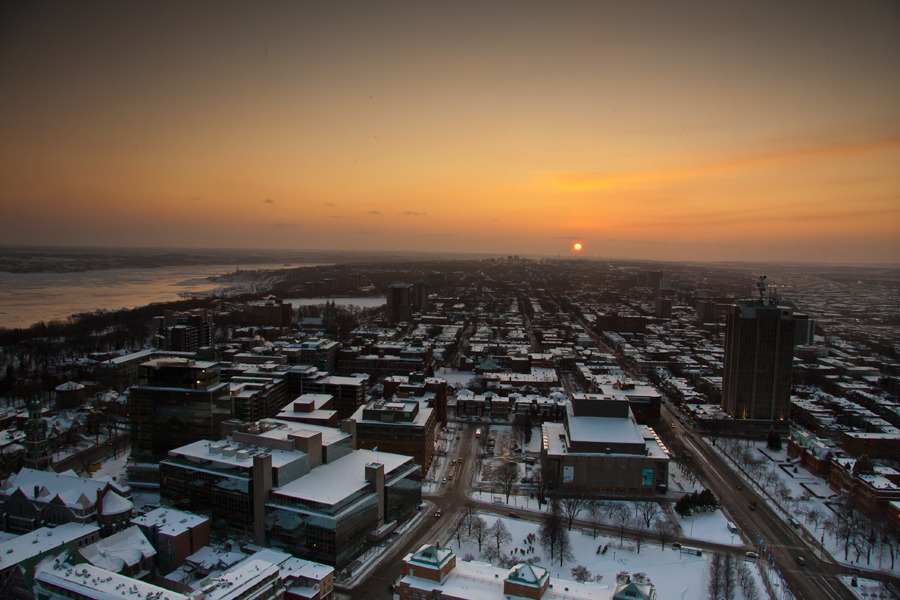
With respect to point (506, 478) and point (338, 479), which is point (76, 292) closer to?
point (338, 479)

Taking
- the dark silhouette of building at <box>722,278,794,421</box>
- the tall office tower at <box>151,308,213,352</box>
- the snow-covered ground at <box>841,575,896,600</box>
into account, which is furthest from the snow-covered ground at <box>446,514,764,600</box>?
the tall office tower at <box>151,308,213,352</box>

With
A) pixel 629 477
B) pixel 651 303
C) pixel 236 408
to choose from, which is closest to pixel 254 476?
pixel 236 408

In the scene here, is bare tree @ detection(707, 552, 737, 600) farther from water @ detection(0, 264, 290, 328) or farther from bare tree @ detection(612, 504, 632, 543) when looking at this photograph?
water @ detection(0, 264, 290, 328)

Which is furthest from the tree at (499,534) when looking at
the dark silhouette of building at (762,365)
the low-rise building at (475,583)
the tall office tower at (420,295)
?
the tall office tower at (420,295)

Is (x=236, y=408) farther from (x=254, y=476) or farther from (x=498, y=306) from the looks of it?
(x=498, y=306)

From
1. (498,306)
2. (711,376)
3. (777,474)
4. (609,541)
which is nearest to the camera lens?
(609,541)

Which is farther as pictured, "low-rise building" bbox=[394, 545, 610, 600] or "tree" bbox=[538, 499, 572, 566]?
"tree" bbox=[538, 499, 572, 566]

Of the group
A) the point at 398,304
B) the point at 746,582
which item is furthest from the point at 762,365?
the point at 398,304
